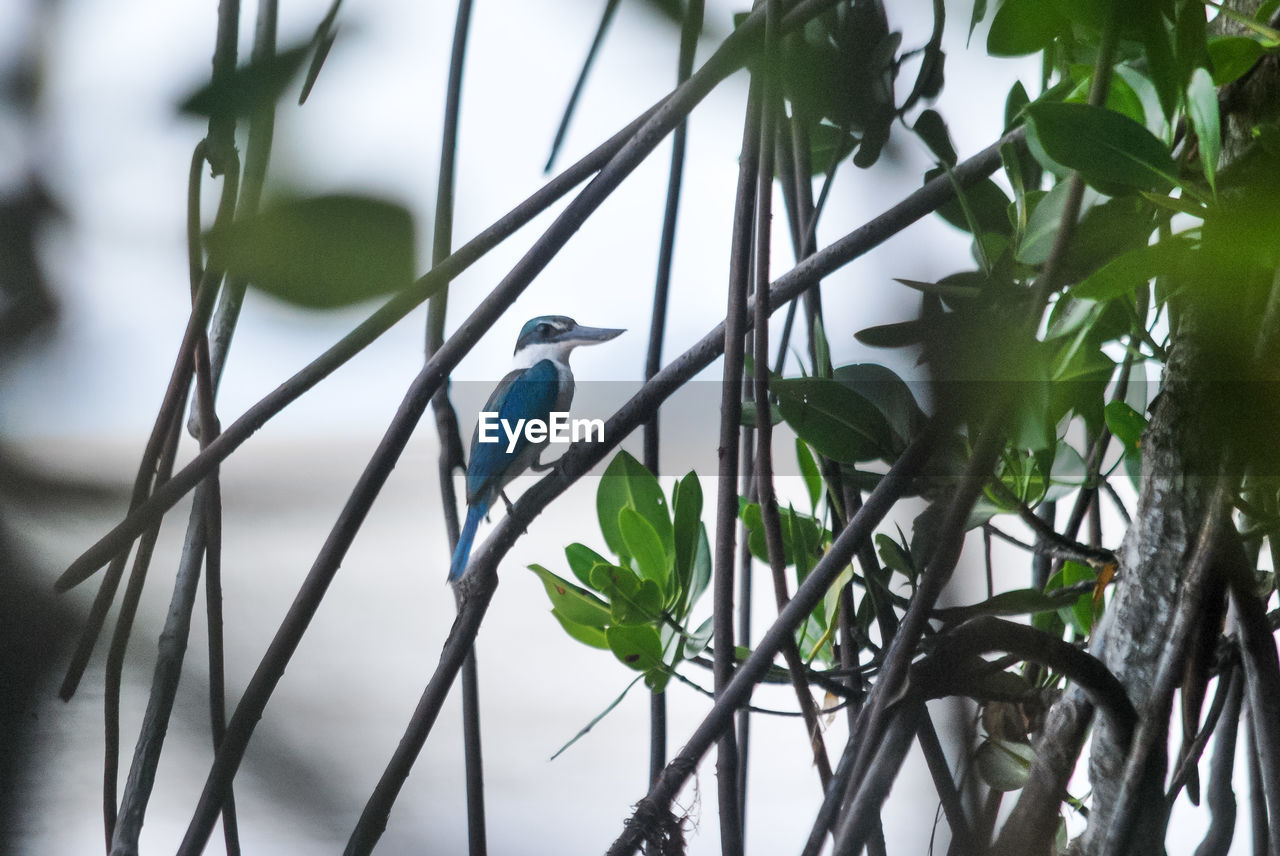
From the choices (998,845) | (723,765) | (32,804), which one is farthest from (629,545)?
(32,804)

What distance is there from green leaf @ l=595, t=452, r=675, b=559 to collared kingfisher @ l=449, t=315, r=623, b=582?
0.13 meters

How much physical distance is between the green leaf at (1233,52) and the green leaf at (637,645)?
35 cm

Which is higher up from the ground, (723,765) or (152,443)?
(152,443)

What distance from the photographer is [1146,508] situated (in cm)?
42

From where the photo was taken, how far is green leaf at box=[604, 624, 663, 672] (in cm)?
49

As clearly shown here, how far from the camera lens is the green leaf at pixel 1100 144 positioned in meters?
0.27

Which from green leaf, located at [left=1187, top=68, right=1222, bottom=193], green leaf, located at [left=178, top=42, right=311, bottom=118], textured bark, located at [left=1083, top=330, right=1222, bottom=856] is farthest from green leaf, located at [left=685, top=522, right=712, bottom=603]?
green leaf, located at [left=178, top=42, right=311, bottom=118]

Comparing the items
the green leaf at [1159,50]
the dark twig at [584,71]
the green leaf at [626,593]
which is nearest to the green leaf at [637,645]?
the green leaf at [626,593]

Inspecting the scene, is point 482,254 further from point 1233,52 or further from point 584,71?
point 1233,52

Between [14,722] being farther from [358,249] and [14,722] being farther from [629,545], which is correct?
[629,545]

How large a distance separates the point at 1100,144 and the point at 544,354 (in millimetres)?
573

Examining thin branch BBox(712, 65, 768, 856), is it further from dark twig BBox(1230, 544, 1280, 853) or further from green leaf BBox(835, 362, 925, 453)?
dark twig BBox(1230, 544, 1280, 853)

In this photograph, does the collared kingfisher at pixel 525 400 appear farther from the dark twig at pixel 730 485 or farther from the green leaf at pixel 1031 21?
the green leaf at pixel 1031 21

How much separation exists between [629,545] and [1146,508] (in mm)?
262
